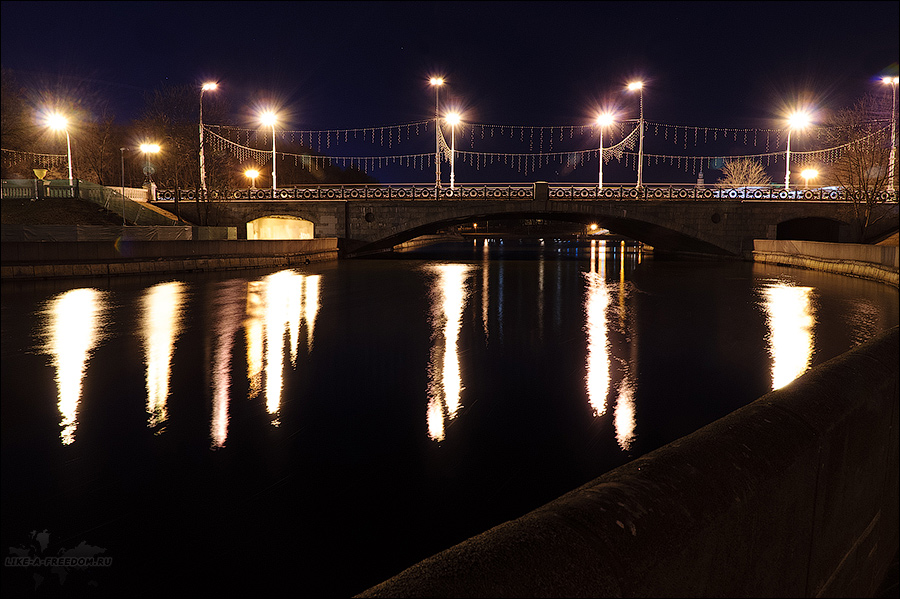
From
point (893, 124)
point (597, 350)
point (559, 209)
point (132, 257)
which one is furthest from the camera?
point (559, 209)

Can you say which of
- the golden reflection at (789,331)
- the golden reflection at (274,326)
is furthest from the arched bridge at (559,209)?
the golden reflection at (789,331)

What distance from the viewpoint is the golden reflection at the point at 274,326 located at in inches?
341

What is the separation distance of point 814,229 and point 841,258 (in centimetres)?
3177

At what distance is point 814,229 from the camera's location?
58.9 m

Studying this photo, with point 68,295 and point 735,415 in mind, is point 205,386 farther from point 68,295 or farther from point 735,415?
point 68,295

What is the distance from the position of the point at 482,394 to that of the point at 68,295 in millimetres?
14424

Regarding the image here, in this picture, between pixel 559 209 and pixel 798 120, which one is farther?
pixel 798 120

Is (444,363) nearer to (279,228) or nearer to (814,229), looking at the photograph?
(279,228)

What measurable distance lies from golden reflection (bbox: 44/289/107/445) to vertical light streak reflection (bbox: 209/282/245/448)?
135cm

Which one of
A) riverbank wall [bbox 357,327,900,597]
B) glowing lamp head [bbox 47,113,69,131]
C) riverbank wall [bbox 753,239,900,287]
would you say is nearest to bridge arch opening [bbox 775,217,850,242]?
riverbank wall [bbox 753,239,900,287]

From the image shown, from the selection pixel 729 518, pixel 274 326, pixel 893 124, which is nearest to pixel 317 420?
pixel 729 518

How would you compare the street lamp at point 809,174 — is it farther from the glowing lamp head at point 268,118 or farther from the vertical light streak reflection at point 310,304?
the vertical light streak reflection at point 310,304

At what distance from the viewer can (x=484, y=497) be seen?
16.6ft

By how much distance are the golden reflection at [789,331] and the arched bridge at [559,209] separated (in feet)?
96.1
